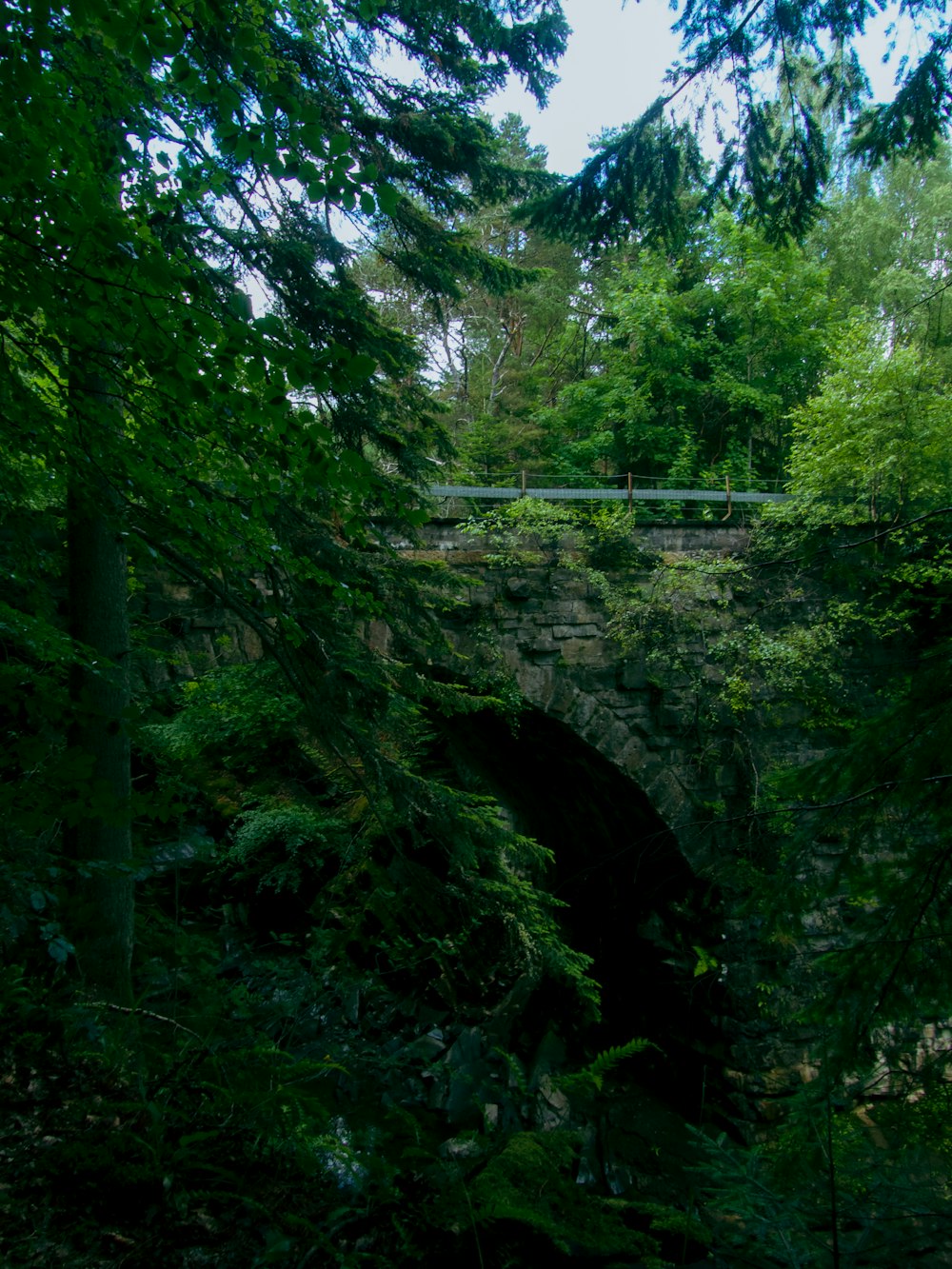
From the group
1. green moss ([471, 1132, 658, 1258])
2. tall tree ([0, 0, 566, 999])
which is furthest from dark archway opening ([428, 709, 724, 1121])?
green moss ([471, 1132, 658, 1258])

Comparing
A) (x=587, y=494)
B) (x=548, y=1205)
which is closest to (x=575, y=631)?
(x=587, y=494)

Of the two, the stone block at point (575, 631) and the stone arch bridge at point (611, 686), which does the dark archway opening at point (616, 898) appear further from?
the stone block at point (575, 631)

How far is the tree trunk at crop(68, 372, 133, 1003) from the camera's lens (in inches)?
118

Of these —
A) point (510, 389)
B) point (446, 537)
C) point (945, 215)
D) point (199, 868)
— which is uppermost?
point (945, 215)

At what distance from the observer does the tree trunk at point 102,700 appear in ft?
9.83

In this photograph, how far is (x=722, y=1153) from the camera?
2203mm

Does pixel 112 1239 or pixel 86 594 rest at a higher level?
pixel 86 594

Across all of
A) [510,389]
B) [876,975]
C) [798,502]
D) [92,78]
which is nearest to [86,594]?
[92,78]

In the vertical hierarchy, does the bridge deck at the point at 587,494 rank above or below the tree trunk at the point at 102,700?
above

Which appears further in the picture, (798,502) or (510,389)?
(510,389)

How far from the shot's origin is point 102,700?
402 cm

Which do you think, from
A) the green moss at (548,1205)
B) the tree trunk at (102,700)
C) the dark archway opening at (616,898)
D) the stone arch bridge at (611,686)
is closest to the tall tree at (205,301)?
the tree trunk at (102,700)

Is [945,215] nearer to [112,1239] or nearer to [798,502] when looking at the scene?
[798,502]

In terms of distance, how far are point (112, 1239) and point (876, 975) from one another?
6.20ft
